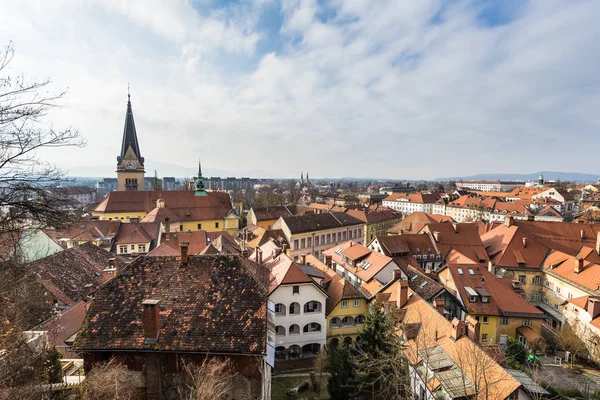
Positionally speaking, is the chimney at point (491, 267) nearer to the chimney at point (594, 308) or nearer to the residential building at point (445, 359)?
the chimney at point (594, 308)

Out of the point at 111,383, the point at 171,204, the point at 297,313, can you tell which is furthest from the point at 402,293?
the point at 171,204

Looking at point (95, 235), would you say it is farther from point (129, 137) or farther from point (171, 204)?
point (129, 137)

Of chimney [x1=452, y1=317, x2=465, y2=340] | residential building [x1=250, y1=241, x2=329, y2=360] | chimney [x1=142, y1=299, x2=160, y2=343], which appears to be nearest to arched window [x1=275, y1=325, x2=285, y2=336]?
residential building [x1=250, y1=241, x2=329, y2=360]

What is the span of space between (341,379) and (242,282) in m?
8.92

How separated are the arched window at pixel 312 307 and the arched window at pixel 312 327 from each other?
112 centimetres

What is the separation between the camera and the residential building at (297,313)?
2655 centimetres

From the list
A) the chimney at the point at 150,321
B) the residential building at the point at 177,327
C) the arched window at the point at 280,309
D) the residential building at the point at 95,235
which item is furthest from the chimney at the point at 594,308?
the residential building at the point at 95,235

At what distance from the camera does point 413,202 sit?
137 m

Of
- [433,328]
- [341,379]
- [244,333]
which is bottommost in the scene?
[341,379]

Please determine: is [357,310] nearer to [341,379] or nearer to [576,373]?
[341,379]

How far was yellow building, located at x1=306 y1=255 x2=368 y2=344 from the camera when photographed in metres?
28.7

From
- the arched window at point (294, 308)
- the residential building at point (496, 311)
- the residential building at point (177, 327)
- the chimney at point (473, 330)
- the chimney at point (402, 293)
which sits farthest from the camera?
the residential building at point (496, 311)

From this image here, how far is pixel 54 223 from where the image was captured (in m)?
9.85

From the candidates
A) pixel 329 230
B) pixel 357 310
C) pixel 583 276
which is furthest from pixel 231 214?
pixel 583 276
